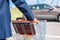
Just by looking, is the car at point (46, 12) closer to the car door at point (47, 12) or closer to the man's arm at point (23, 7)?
the car door at point (47, 12)

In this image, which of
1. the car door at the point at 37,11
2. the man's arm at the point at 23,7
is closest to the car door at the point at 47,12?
the car door at the point at 37,11

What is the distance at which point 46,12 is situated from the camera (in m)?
18.5

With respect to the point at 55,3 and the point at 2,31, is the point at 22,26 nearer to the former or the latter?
the point at 2,31

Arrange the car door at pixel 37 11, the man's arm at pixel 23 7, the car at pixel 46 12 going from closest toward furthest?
the man's arm at pixel 23 7
the car at pixel 46 12
the car door at pixel 37 11

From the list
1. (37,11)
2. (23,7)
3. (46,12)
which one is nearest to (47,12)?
(46,12)

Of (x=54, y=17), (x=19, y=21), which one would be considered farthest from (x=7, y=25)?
(x=54, y=17)

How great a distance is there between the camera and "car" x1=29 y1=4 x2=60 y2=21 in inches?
714

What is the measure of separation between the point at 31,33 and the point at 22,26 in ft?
0.57

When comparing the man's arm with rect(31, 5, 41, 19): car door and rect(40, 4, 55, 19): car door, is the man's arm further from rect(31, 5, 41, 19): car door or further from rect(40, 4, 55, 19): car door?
rect(31, 5, 41, 19): car door

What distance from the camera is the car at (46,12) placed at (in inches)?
714

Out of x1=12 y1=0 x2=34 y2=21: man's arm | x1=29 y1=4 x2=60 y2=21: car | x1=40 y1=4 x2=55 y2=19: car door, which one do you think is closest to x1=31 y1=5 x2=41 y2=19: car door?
x1=29 y1=4 x2=60 y2=21: car

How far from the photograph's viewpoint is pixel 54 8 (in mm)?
18531

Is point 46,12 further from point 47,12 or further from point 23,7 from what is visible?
point 23,7

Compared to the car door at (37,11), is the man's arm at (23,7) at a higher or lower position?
higher
